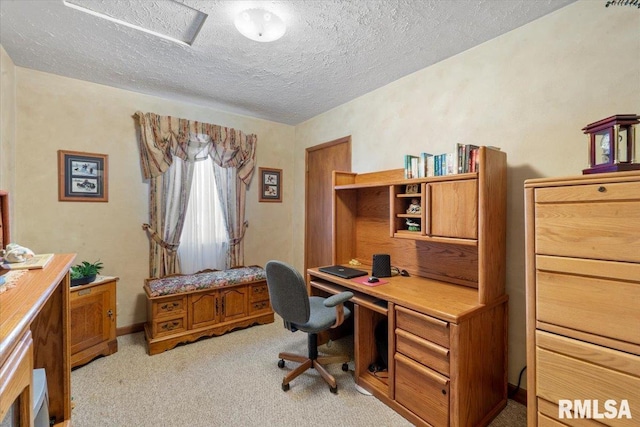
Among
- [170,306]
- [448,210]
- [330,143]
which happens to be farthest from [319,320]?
[330,143]

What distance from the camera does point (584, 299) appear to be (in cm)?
120

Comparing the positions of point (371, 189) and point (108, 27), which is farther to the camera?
point (371, 189)

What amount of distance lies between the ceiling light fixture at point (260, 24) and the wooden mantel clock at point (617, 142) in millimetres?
1800

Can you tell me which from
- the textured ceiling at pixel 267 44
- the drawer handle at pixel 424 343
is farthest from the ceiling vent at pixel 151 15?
the drawer handle at pixel 424 343

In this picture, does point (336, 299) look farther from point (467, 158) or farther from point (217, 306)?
point (217, 306)

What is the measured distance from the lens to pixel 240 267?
11.4ft

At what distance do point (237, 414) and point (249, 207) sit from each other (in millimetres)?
2373

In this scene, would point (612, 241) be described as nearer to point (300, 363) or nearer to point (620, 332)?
point (620, 332)

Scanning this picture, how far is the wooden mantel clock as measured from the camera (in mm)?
1217

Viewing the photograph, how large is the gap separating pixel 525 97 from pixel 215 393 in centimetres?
296

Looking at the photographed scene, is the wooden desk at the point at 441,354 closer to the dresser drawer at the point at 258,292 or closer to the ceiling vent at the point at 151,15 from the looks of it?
the dresser drawer at the point at 258,292

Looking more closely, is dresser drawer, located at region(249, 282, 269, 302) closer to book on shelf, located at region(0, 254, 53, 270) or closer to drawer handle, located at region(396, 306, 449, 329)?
drawer handle, located at region(396, 306, 449, 329)

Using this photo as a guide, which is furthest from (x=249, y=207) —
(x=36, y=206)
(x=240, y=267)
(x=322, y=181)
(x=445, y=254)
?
(x=445, y=254)

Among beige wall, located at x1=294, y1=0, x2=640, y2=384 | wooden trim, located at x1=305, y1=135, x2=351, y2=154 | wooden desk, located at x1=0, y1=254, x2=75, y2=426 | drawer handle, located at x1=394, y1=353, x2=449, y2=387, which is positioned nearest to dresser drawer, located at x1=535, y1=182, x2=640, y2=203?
beige wall, located at x1=294, y1=0, x2=640, y2=384
